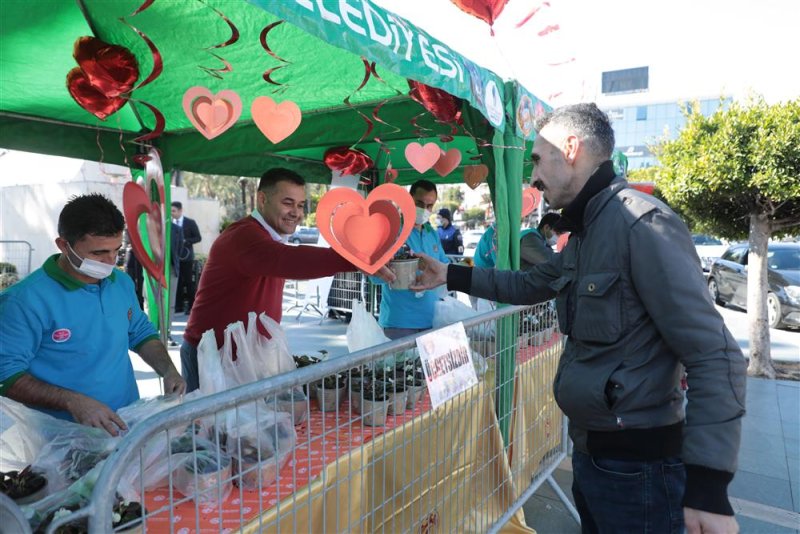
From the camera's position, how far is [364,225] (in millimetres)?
2260

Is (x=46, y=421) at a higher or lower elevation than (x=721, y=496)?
higher

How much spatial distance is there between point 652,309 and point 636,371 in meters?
0.20

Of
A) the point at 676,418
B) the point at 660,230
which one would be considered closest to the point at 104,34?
the point at 660,230

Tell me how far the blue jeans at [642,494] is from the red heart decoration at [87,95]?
3405mm

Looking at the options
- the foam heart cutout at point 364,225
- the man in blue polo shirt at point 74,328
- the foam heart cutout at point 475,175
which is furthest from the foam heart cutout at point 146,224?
the foam heart cutout at point 475,175

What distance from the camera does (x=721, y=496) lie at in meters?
1.19

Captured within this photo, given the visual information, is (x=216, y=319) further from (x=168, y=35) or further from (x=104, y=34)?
(x=104, y=34)

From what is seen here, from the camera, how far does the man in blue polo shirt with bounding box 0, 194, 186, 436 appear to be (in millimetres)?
1852

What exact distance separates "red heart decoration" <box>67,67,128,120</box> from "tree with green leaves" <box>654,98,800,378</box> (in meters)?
6.31

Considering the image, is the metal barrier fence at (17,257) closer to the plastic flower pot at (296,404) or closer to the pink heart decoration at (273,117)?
the pink heart decoration at (273,117)

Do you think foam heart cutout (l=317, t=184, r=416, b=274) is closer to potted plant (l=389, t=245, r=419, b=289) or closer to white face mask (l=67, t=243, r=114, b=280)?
potted plant (l=389, t=245, r=419, b=289)

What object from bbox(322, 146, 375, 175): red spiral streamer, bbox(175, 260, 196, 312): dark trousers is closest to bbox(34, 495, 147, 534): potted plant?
bbox(322, 146, 375, 175): red spiral streamer

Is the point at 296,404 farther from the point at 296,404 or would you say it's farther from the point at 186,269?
the point at 186,269

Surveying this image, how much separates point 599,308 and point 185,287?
9.28m
